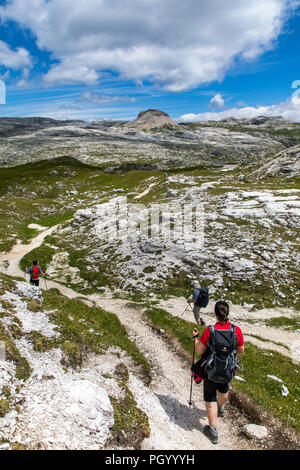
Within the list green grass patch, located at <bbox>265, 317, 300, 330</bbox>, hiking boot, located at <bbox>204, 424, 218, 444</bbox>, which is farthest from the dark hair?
green grass patch, located at <bbox>265, 317, 300, 330</bbox>

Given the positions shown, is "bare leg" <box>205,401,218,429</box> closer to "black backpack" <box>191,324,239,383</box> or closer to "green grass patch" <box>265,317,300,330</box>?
"black backpack" <box>191,324,239,383</box>

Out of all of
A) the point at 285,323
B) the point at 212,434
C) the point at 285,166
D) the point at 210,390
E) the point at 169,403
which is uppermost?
the point at 285,166

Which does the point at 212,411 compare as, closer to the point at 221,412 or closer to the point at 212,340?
the point at 221,412

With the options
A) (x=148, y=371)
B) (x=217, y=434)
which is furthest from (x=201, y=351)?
(x=148, y=371)

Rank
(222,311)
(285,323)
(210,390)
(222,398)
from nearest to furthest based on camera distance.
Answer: (222,311) → (210,390) → (222,398) → (285,323)

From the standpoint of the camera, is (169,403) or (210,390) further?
(169,403)

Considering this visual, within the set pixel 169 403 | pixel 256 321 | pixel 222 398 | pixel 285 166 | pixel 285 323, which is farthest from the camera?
pixel 285 166

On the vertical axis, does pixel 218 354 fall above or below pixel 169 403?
above

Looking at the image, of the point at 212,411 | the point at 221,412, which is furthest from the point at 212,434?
the point at 221,412

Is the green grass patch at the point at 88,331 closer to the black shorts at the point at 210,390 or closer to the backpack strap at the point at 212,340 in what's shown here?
the black shorts at the point at 210,390

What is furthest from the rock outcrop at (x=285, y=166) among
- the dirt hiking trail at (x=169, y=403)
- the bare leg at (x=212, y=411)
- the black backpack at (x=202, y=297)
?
the bare leg at (x=212, y=411)

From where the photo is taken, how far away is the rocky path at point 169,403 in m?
9.45

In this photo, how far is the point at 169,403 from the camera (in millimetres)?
11648

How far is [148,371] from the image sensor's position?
45.4 ft
